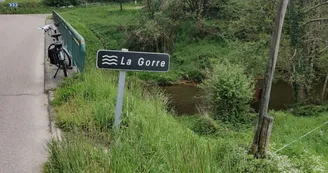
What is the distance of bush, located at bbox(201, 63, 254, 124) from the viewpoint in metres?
9.80

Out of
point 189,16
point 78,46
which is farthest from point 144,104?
point 189,16

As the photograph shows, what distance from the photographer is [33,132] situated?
5.61m

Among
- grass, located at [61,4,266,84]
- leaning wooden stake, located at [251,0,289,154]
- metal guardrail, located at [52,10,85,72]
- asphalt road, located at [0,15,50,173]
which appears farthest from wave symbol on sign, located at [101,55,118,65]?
grass, located at [61,4,266,84]

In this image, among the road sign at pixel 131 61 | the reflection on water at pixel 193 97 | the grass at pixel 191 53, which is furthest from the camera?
the reflection on water at pixel 193 97

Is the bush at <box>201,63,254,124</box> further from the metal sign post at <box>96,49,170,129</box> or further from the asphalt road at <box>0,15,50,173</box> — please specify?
the metal sign post at <box>96,49,170,129</box>

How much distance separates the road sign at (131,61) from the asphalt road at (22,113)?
1.35 m

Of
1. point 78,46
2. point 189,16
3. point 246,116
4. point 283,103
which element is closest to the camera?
point 78,46

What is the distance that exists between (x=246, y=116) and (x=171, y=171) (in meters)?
6.56

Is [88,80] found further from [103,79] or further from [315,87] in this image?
[315,87]

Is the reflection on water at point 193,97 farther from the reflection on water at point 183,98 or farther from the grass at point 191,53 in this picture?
the grass at point 191,53

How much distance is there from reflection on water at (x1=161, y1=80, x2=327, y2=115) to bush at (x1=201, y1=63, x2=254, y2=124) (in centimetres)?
200

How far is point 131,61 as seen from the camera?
4.73 meters

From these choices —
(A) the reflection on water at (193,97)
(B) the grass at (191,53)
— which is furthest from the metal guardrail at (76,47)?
(B) the grass at (191,53)

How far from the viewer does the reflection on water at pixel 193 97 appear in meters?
12.5
